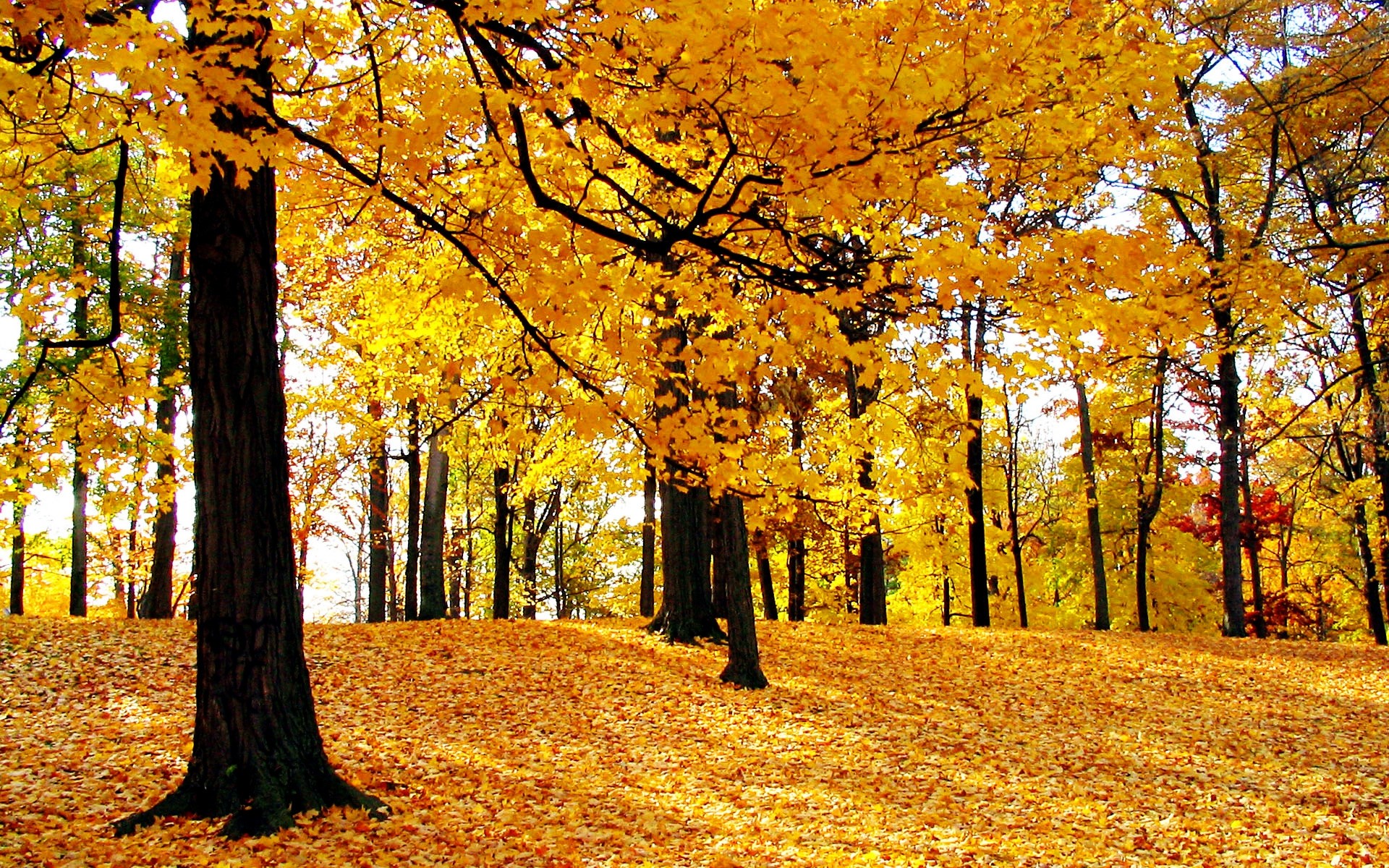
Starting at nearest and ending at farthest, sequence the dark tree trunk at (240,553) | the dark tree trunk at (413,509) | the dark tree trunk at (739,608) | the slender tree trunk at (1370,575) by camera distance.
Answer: the dark tree trunk at (240,553) → the dark tree trunk at (739,608) → the dark tree trunk at (413,509) → the slender tree trunk at (1370,575)

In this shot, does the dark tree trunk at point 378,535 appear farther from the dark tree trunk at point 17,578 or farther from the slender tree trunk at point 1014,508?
the slender tree trunk at point 1014,508

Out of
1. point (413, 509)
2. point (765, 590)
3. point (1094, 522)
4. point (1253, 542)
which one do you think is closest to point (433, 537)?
point (413, 509)

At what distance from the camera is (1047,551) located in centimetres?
2514

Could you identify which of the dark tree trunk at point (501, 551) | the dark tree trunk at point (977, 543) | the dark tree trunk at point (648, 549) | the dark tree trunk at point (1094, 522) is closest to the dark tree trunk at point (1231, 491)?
the dark tree trunk at point (1094, 522)

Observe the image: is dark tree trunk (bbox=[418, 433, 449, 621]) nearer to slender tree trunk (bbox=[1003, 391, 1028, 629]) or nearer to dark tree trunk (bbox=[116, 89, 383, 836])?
dark tree trunk (bbox=[116, 89, 383, 836])

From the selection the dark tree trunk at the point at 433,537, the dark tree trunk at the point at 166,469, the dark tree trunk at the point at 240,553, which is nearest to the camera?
the dark tree trunk at the point at 240,553

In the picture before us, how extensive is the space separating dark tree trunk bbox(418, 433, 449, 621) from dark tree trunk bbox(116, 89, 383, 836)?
7.97m

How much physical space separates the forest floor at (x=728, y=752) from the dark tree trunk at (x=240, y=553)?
0.27 meters

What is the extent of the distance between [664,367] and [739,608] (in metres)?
4.45

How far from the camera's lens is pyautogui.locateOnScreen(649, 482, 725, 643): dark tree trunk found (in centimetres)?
1103

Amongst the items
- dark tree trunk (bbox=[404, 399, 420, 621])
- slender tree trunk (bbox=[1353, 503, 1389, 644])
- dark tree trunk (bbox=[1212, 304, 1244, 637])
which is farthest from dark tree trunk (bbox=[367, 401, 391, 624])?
slender tree trunk (bbox=[1353, 503, 1389, 644])

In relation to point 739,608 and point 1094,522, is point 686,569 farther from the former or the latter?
point 1094,522

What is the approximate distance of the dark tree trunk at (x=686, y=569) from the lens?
11.0 metres

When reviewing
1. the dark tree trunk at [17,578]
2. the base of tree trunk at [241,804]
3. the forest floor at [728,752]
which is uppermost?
the dark tree trunk at [17,578]
